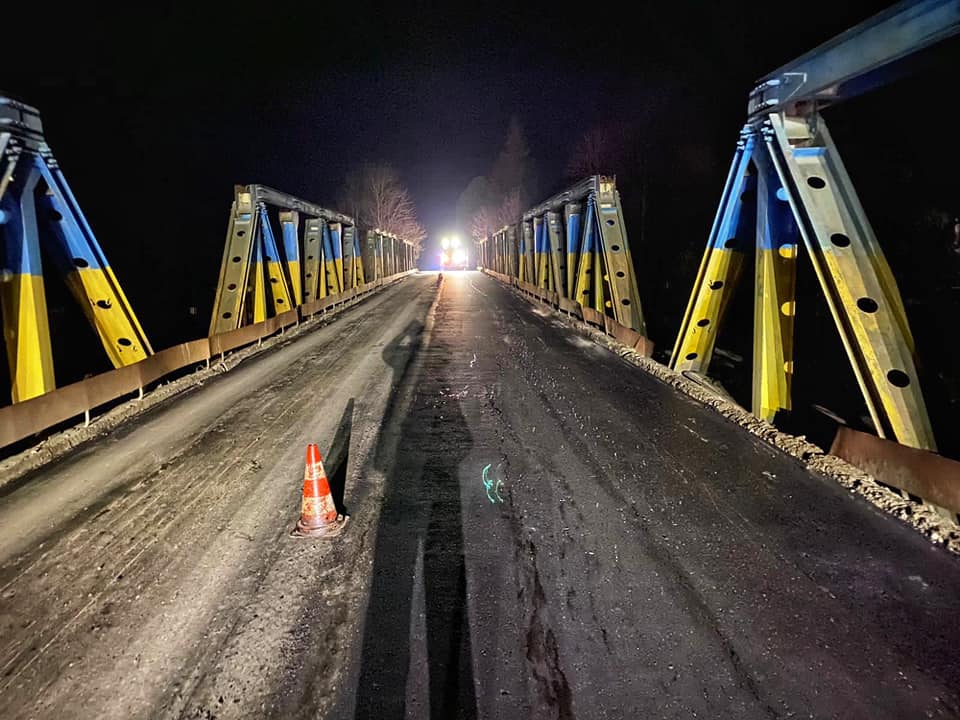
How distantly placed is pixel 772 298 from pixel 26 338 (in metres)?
9.92

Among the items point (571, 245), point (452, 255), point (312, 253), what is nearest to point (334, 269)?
point (312, 253)

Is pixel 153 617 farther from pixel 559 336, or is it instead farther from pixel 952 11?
pixel 559 336

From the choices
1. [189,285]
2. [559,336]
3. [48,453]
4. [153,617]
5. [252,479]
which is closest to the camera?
[153,617]

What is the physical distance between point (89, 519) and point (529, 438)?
170 inches

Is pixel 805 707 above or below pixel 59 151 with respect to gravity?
below

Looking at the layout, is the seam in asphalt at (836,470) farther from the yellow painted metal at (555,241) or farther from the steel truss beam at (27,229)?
the yellow painted metal at (555,241)

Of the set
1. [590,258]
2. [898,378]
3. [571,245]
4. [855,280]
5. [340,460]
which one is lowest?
[340,460]

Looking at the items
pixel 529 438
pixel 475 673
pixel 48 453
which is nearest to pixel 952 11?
pixel 529 438

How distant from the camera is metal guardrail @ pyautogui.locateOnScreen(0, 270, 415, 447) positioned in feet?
20.2

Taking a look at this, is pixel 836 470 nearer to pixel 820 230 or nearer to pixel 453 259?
pixel 820 230

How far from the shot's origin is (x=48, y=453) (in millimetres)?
6176

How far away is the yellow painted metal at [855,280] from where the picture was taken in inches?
196

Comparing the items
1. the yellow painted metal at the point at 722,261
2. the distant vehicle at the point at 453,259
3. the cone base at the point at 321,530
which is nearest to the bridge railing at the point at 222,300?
the cone base at the point at 321,530

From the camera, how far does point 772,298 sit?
6.82 meters
